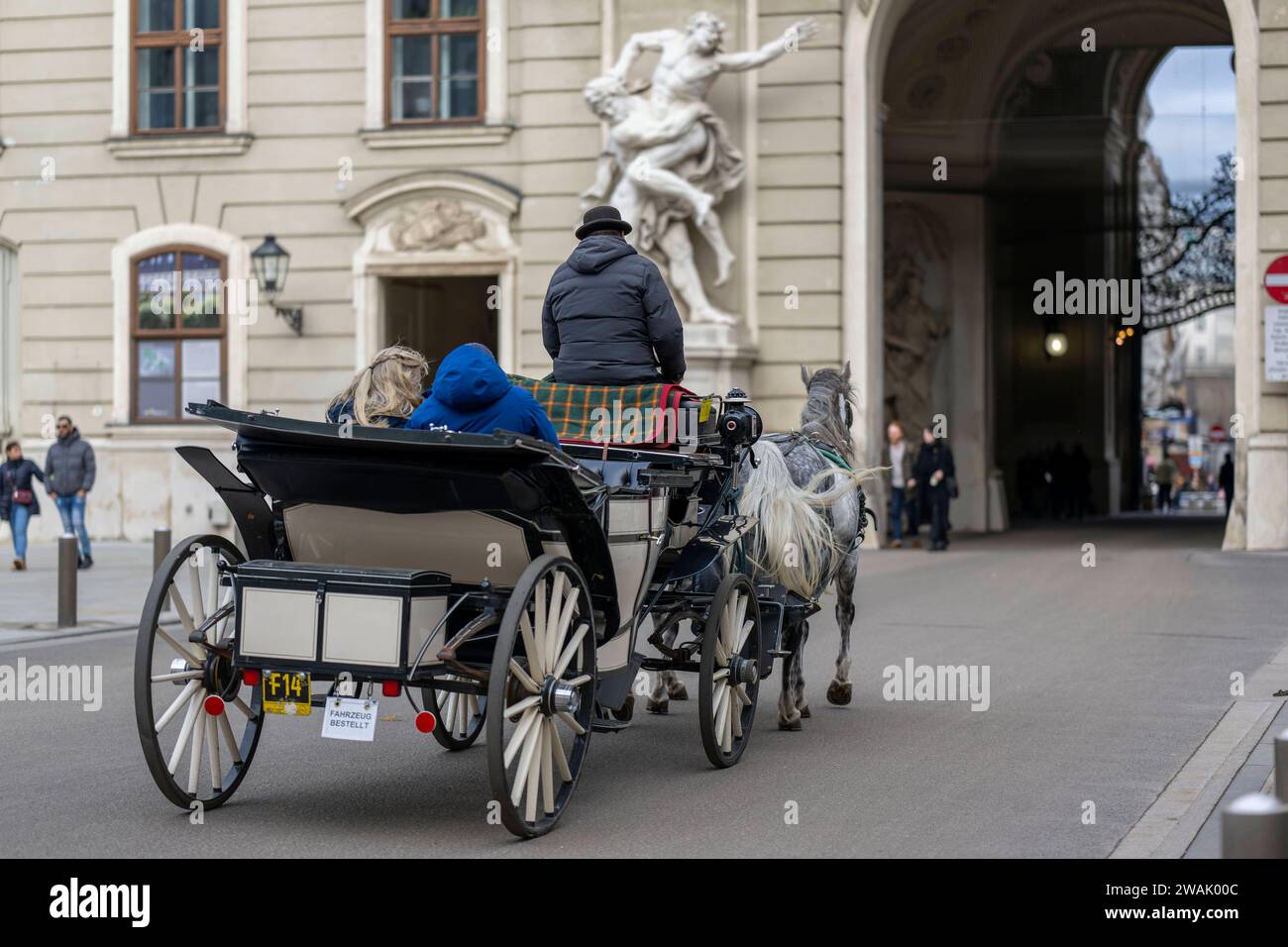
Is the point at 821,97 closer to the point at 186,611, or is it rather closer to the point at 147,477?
the point at 147,477

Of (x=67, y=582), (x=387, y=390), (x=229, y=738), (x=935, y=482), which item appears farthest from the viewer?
(x=935, y=482)

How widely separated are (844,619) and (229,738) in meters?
3.65

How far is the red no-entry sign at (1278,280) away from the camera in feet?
57.5

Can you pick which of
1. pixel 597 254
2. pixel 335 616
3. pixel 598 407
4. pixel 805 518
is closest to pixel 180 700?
pixel 335 616

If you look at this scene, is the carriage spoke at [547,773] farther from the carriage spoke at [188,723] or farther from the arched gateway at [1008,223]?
the arched gateway at [1008,223]

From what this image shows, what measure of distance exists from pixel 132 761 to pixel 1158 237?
2985cm

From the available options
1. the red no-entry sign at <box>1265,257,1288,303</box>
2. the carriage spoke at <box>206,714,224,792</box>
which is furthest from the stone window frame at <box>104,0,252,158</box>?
the carriage spoke at <box>206,714,224,792</box>

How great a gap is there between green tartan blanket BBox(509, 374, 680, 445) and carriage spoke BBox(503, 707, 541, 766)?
185cm

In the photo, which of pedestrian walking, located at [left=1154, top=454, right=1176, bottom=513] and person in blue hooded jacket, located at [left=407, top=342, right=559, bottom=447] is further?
pedestrian walking, located at [left=1154, top=454, right=1176, bottom=513]

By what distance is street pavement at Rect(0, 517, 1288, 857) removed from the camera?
20.1 feet

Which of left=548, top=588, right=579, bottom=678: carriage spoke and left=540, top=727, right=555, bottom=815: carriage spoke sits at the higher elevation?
left=548, top=588, right=579, bottom=678: carriage spoke

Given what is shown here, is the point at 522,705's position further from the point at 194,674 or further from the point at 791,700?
the point at 791,700

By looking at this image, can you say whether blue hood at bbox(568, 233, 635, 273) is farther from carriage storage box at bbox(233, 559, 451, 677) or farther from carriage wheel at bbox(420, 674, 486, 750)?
carriage storage box at bbox(233, 559, 451, 677)

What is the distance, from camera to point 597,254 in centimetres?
A: 799
